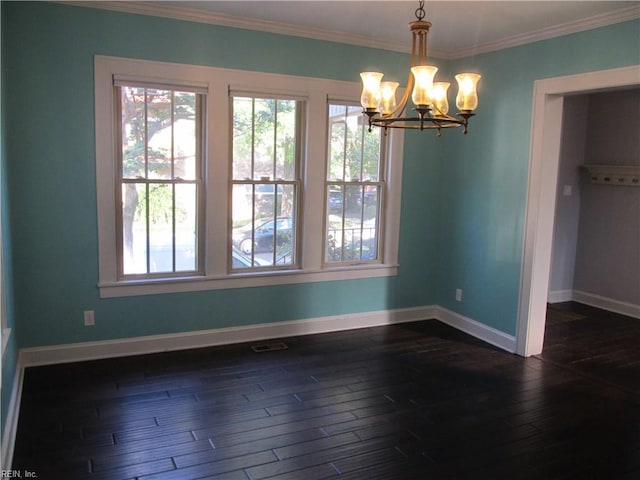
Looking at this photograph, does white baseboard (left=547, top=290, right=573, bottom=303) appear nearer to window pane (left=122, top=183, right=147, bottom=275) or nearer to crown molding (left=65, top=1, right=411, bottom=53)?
crown molding (left=65, top=1, right=411, bottom=53)

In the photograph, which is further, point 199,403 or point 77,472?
point 199,403

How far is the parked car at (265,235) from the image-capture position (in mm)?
4469

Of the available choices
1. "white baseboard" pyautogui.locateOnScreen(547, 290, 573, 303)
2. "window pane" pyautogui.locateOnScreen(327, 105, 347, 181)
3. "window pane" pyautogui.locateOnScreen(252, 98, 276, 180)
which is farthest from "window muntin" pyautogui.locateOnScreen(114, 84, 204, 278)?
"white baseboard" pyautogui.locateOnScreen(547, 290, 573, 303)

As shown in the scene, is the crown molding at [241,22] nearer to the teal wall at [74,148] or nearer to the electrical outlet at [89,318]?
the teal wall at [74,148]

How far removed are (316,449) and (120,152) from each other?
254 cm

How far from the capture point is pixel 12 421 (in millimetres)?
2896

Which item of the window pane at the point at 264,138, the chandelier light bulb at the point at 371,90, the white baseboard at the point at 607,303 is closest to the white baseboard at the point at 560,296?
the white baseboard at the point at 607,303

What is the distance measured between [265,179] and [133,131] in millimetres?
1101

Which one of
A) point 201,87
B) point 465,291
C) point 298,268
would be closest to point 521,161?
point 465,291

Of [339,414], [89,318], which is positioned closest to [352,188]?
[339,414]

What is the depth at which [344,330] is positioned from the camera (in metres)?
4.91

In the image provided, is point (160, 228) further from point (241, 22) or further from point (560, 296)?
point (560, 296)

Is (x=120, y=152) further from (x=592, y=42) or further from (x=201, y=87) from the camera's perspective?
(x=592, y=42)

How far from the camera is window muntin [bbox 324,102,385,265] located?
4730 millimetres
